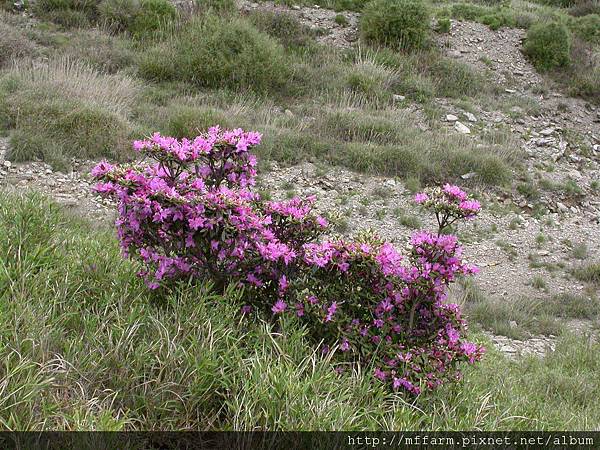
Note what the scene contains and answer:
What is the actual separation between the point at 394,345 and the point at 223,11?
12.9 metres

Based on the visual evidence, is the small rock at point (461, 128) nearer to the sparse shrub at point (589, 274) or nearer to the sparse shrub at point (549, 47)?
the sparse shrub at point (589, 274)

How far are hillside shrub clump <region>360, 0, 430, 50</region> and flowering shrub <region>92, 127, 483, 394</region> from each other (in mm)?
11989

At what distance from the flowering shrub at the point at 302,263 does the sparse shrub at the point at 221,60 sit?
851cm

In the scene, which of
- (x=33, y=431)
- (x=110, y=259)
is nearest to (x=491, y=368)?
(x=110, y=259)

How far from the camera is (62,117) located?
28.2 feet

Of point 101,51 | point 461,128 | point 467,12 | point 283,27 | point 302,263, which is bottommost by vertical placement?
point 461,128

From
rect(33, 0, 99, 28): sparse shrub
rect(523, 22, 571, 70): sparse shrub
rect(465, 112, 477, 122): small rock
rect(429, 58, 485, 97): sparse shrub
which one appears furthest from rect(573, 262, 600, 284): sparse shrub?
rect(33, 0, 99, 28): sparse shrub

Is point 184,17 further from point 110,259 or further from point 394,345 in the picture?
point 394,345

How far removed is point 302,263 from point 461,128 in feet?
29.5

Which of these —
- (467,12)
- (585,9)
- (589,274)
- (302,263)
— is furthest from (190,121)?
(585,9)

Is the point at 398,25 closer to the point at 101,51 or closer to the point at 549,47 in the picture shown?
the point at 549,47

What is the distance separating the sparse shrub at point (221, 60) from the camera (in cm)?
1158

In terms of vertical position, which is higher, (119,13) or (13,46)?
(119,13)

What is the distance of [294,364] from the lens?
9.61 feet
